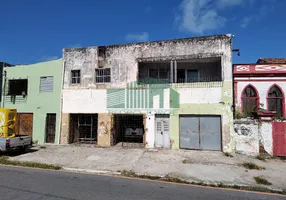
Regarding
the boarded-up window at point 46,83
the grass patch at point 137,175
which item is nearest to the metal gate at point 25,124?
the boarded-up window at point 46,83

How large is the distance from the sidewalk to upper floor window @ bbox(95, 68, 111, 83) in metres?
4.68

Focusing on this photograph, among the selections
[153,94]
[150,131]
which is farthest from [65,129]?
[153,94]

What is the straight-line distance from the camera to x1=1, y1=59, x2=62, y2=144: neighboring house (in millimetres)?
13766

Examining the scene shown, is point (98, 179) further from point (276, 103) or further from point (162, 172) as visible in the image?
point (276, 103)

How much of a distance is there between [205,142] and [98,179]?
724cm

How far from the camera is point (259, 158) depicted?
975cm

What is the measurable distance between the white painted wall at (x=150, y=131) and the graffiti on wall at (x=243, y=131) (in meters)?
4.86

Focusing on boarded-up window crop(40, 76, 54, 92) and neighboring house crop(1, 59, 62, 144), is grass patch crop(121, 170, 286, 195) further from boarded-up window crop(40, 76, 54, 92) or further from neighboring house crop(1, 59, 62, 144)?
boarded-up window crop(40, 76, 54, 92)

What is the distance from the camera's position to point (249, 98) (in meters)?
A: 13.8

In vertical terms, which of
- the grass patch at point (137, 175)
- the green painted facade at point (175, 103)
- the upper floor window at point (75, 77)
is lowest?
the grass patch at point (137, 175)

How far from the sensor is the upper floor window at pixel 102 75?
43.7ft

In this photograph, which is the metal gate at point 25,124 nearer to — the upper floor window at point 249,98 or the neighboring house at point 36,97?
the neighboring house at point 36,97

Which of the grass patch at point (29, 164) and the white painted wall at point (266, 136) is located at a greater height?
the white painted wall at point (266, 136)

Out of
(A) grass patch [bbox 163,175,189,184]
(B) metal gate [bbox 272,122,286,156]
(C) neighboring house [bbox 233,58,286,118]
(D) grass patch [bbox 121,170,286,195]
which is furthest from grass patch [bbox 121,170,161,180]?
(C) neighboring house [bbox 233,58,286,118]
